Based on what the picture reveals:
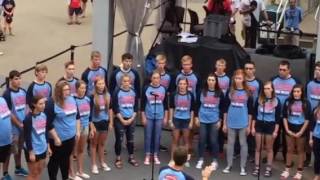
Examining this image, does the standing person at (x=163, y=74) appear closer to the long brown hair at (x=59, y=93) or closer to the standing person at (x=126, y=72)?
the standing person at (x=126, y=72)

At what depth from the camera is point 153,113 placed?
11219 mm

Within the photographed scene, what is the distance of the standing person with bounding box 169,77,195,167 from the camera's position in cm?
1102

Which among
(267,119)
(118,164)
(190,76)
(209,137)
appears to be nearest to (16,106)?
(118,164)

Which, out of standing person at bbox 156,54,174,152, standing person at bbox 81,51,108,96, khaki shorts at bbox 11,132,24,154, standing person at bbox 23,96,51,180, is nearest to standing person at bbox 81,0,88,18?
standing person at bbox 81,51,108,96

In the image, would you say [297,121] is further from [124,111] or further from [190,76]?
[124,111]

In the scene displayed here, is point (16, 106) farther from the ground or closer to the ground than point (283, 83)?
closer to the ground

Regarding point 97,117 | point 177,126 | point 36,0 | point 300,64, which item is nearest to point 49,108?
point 97,117

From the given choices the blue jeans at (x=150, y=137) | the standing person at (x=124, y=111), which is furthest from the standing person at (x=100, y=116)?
the blue jeans at (x=150, y=137)

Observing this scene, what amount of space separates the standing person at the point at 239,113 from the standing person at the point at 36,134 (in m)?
2.83

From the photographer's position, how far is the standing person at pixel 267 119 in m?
10.7

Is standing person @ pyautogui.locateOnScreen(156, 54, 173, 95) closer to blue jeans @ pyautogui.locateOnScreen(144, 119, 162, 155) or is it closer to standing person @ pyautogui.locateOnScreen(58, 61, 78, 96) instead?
blue jeans @ pyautogui.locateOnScreen(144, 119, 162, 155)

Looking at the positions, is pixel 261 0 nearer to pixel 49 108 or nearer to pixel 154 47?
pixel 154 47

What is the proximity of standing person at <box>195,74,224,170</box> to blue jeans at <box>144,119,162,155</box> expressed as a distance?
612 millimetres

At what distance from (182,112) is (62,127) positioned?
2033mm
